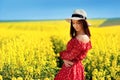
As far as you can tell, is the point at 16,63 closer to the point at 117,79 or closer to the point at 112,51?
the point at 117,79

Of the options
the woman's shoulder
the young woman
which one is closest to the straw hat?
the young woman

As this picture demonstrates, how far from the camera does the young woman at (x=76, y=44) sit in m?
7.78

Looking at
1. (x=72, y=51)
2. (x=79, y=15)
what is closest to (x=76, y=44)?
(x=72, y=51)

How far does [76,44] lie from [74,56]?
17 centimetres

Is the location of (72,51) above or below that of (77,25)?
below

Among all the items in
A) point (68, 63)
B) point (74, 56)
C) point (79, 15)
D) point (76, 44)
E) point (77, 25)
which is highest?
point (79, 15)

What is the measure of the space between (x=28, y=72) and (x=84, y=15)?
8.37 feet

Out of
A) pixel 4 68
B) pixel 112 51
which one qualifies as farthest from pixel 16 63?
pixel 112 51

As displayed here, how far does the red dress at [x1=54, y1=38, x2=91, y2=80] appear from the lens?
778 centimetres

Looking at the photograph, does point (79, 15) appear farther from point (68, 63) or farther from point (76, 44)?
point (68, 63)

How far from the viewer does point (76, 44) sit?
25.5 feet

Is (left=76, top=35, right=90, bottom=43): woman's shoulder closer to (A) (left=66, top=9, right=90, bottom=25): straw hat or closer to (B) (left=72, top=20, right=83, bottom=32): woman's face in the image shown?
(B) (left=72, top=20, right=83, bottom=32): woman's face

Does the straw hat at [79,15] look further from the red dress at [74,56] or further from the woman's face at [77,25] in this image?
the red dress at [74,56]

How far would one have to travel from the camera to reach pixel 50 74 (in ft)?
34.2
